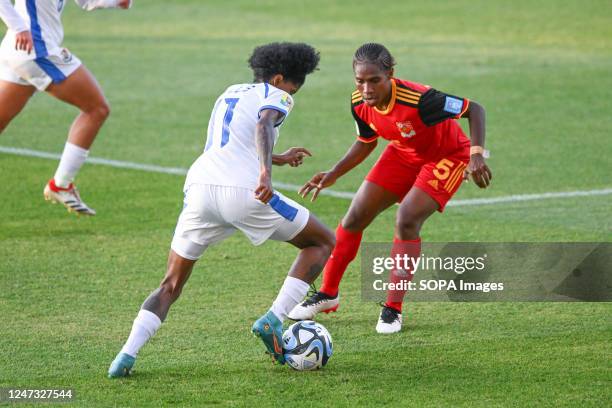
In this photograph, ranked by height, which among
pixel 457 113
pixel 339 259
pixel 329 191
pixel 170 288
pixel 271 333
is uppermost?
pixel 457 113

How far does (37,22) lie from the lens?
33.1 ft

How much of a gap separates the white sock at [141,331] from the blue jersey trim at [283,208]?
0.94 metres

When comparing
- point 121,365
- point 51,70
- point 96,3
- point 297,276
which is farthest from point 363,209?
point 96,3

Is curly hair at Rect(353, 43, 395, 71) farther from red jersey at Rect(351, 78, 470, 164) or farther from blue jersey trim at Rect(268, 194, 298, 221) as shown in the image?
blue jersey trim at Rect(268, 194, 298, 221)

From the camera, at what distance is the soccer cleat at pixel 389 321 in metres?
7.62

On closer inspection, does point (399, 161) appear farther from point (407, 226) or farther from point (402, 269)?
point (402, 269)

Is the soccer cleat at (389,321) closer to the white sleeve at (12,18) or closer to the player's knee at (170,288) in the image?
the player's knee at (170,288)

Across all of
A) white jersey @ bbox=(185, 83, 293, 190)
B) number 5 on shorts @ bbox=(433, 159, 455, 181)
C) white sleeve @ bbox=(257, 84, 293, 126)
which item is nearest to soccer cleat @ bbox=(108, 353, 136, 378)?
white jersey @ bbox=(185, 83, 293, 190)

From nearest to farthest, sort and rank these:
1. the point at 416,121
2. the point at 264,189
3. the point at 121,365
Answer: the point at 264,189, the point at 121,365, the point at 416,121

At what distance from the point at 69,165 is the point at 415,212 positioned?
3881 mm

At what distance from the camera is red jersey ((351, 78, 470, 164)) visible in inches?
301

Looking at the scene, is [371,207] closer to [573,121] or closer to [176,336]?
[176,336]

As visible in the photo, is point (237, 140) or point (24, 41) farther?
point (24, 41)

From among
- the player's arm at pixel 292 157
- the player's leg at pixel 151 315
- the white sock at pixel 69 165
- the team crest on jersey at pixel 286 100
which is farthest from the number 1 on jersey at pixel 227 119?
the white sock at pixel 69 165
